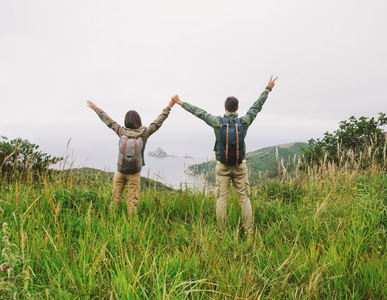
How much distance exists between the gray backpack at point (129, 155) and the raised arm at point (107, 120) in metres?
0.32

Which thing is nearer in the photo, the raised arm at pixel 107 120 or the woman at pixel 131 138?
the woman at pixel 131 138

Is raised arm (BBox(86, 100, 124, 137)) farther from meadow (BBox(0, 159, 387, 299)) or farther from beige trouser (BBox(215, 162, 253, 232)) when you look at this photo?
beige trouser (BBox(215, 162, 253, 232))

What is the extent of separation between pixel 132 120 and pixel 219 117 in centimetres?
165

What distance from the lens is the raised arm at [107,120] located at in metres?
4.52

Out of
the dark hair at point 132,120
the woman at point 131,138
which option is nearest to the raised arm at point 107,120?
the woman at point 131,138

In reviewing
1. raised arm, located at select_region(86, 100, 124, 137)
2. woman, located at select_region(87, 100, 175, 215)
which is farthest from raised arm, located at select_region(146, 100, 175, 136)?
raised arm, located at select_region(86, 100, 124, 137)

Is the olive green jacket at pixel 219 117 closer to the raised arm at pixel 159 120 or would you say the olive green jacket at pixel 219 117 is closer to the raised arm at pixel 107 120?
the raised arm at pixel 159 120

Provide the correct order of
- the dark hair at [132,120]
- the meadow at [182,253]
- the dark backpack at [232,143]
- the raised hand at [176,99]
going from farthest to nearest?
the raised hand at [176,99]
the dark hair at [132,120]
the dark backpack at [232,143]
the meadow at [182,253]

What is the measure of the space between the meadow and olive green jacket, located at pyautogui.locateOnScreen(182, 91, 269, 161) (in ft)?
4.76

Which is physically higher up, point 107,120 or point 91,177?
point 107,120

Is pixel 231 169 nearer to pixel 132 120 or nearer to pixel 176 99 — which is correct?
pixel 176 99

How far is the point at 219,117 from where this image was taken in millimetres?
4324

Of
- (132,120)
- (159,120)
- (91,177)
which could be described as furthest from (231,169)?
(91,177)

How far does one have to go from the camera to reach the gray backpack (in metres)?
4.16
